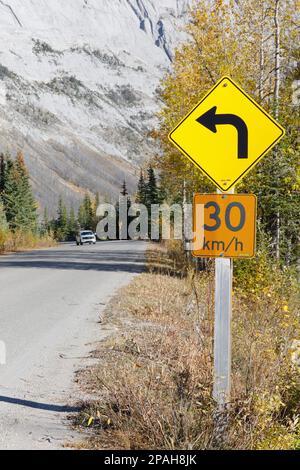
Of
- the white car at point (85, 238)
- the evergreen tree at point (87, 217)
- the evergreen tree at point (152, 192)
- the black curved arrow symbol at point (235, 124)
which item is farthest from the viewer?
the evergreen tree at point (87, 217)

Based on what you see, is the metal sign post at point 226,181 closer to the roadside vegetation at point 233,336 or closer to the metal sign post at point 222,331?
the metal sign post at point 222,331

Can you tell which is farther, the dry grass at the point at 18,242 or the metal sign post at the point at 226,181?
the dry grass at the point at 18,242

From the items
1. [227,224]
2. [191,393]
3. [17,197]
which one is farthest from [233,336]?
[17,197]

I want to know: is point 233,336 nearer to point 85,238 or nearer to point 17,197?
point 85,238

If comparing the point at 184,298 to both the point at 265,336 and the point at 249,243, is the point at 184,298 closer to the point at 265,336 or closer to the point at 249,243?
the point at 265,336

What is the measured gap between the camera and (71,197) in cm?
18975

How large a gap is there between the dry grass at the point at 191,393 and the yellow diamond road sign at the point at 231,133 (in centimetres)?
139

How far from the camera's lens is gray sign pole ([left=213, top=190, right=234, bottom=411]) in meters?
4.14

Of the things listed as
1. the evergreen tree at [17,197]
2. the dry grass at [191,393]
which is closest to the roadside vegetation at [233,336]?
the dry grass at [191,393]

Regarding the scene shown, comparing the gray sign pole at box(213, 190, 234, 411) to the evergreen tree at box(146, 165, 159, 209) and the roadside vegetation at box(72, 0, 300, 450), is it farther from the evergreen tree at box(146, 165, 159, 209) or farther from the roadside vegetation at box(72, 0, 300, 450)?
the evergreen tree at box(146, 165, 159, 209)

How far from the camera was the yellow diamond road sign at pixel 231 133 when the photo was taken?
13.7 ft

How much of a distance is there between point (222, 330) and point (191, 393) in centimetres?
70

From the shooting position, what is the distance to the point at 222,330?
4.16m

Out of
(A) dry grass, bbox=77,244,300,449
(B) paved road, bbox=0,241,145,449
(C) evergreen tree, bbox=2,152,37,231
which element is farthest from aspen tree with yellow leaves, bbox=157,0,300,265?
(C) evergreen tree, bbox=2,152,37,231
